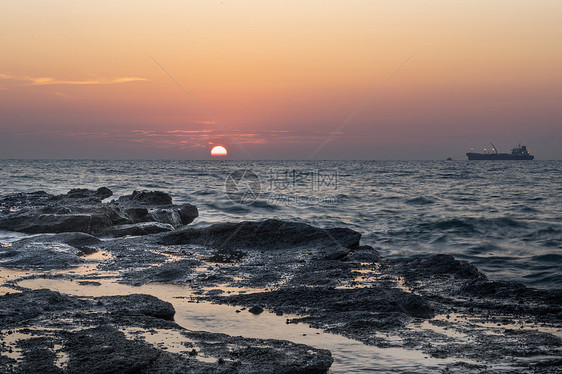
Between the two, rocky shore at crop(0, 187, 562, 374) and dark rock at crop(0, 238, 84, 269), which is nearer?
rocky shore at crop(0, 187, 562, 374)

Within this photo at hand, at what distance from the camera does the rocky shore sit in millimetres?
5676

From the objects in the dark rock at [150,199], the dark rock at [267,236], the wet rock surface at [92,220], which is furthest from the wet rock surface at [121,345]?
the dark rock at [150,199]

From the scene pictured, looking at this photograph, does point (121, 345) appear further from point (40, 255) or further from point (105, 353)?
point (40, 255)

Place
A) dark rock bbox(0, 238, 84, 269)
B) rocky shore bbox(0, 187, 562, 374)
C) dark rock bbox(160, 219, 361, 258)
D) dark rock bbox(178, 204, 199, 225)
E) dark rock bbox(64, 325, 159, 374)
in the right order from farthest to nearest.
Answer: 1. dark rock bbox(178, 204, 199, 225)
2. dark rock bbox(160, 219, 361, 258)
3. dark rock bbox(0, 238, 84, 269)
4. rocky shore bbox(0, 187, 562, 374)
5. dark rock bbox(64, 325, 159, 374)

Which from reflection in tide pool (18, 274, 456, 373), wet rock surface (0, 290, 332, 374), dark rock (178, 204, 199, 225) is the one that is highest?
wet rock surface (0, 290, 332, 374)

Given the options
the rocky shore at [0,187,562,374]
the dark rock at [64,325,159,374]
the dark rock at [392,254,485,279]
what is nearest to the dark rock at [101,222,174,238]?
the rocky shore at [0,187,562,374]

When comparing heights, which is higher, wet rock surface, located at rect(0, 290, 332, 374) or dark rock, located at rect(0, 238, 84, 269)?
wet rock surface, located at rect(0, 290, 332, 374)

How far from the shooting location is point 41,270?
411 inches

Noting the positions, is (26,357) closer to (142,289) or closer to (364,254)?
(142,289)

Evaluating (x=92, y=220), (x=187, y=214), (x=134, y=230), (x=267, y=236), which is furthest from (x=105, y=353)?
(x=187, y=214)

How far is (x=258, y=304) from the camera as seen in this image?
821 cm

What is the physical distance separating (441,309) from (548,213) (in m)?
19.3

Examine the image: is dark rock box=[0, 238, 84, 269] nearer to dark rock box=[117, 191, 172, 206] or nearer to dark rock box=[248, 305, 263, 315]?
dark rock box=[248, 305, 263, 315]

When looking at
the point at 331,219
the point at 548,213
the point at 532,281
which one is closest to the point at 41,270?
the point at 532,281
